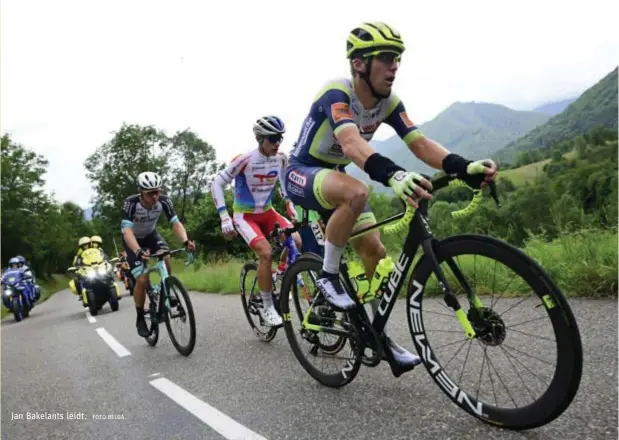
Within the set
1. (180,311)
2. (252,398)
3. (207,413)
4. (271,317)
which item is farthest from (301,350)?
(180,311)

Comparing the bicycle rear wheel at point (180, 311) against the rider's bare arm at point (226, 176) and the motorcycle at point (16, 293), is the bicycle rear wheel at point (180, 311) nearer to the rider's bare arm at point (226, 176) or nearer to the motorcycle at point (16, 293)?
the rider's bare arm at point (226, 176)

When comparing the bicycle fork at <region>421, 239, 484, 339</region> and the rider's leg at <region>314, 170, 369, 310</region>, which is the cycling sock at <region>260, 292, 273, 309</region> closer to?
the rider's leg at <region>314, 170, 369, 310</region>

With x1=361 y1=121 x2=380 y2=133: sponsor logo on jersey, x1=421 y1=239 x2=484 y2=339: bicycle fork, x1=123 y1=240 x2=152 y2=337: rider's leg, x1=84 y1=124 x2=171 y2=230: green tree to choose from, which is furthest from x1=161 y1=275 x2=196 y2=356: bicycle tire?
x1=84 y1=124 x2=171 y2=230: green tree

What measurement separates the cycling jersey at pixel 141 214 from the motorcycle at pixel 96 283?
21.8ft

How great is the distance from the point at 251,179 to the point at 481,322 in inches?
145

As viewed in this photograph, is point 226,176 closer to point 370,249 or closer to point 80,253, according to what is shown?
point 370,249

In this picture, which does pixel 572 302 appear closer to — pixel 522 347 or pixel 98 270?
pixel 522 347

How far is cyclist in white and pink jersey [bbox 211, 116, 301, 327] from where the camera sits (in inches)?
203

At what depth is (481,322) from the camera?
2348mm

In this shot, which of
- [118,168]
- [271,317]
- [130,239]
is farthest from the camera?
[118,168]

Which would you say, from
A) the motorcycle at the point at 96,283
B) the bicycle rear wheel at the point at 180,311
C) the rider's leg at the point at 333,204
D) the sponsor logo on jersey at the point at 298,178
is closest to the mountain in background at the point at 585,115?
the motorcycle at the point at 96,283

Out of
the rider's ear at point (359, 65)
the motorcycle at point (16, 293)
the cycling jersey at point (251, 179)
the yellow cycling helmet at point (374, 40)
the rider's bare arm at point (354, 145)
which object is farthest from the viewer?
the motorcycle at point (16, 293)

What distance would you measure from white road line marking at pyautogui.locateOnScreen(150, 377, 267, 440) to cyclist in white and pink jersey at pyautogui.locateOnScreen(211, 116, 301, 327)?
52.9 inches

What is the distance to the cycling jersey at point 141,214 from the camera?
613 centimetres
